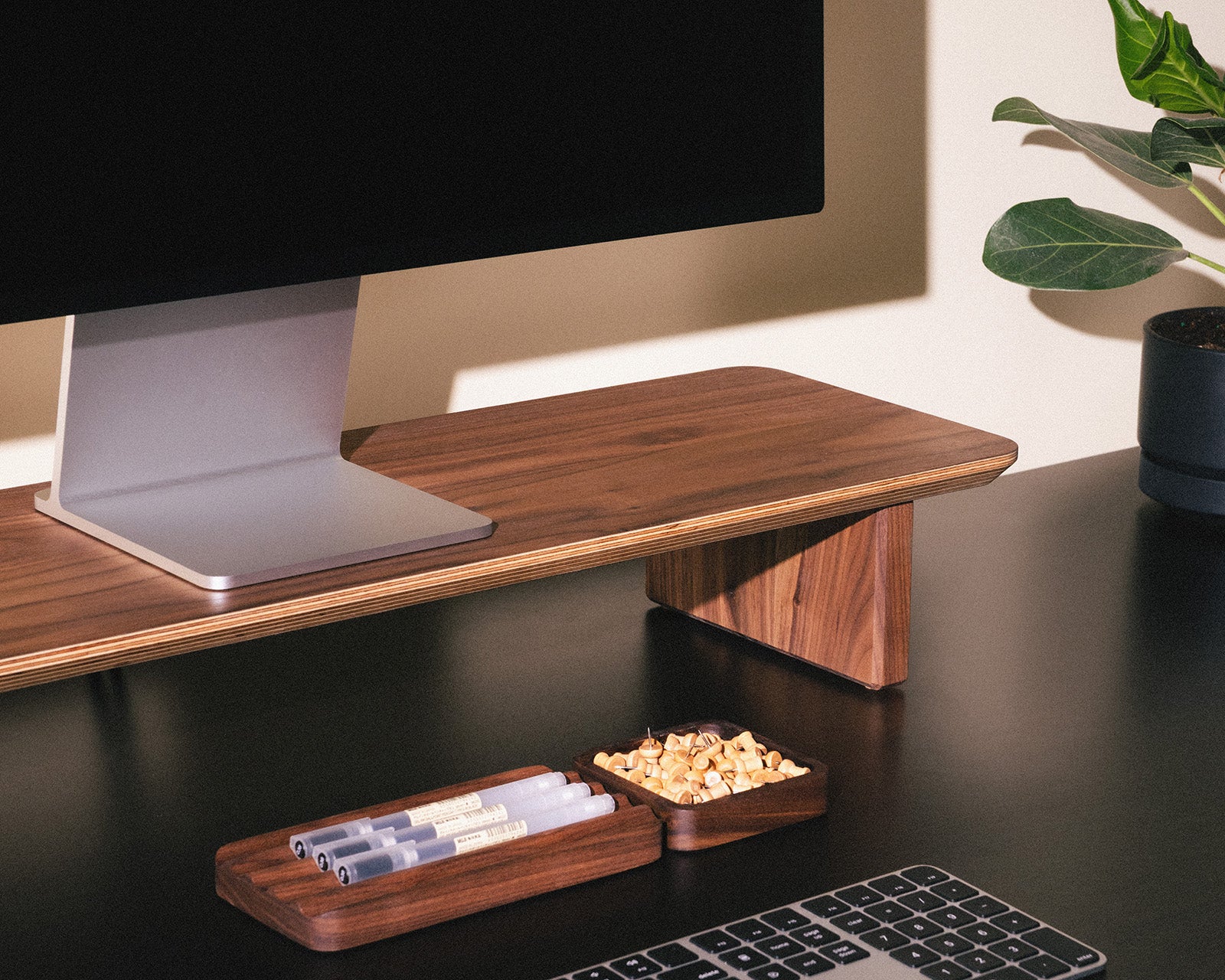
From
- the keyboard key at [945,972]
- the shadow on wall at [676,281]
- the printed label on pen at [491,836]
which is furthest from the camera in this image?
the shadow on wall at [676,281]

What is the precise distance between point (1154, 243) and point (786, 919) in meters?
0.87

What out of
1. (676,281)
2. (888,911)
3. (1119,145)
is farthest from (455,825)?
(1119,145)

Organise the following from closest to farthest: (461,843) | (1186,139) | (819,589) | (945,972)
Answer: (945,972) < (461,843) < (819,589) < (1186,139)

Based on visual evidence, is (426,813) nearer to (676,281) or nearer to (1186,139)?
(676,281)

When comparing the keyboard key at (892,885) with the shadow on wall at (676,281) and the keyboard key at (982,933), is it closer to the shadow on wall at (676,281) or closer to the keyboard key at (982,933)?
the keyboard key at (982,933)

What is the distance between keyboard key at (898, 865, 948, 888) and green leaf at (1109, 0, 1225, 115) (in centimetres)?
79

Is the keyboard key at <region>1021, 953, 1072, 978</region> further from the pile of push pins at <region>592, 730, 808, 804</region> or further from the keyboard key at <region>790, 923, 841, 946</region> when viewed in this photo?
the pile of push pins at <region>592, 730, 808, 804</region>

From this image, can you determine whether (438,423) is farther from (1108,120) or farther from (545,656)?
(1108,120)

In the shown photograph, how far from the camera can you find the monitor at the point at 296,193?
0.85 meters

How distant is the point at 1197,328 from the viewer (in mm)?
1528

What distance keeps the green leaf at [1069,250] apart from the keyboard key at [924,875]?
2.25 feet

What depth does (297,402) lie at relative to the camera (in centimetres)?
101

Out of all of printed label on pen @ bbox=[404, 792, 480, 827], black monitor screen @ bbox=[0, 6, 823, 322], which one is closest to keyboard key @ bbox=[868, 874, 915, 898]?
printed label on pen @ bbox=[404, 792, 480, 827]

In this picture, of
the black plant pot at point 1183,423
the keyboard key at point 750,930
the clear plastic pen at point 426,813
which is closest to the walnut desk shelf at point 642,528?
the clear plastic pen at point 426,813
